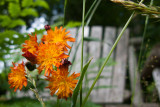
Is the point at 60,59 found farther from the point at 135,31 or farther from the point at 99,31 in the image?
the point at 135,31

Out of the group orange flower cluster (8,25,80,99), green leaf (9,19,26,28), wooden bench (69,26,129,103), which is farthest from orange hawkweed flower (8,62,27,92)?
wooden bench (69,26,129,103)

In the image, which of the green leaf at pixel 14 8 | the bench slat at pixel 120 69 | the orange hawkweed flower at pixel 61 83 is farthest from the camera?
the bench slat at pixel 120 69

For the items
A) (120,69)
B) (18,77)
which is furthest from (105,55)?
(18,77)

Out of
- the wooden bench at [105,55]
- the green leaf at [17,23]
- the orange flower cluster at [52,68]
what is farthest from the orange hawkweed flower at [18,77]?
the wooden bench at [105,55]

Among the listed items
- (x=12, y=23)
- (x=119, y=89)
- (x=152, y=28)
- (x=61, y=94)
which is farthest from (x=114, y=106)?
(x=152, y=28)

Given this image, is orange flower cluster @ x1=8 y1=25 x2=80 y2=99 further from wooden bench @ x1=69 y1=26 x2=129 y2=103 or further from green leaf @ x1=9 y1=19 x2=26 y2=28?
wooden bench @ x1=69 y1=26 x2=129 y2=103

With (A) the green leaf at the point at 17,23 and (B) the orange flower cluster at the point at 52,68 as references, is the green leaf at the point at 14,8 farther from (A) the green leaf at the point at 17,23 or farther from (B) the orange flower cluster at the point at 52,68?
(B) the orange flower cluster at the point at 52,68

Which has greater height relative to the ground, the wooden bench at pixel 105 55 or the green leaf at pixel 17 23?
the green leaf at pixel 17 23

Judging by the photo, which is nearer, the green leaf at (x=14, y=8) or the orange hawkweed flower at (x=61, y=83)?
the orange hawkweed flower at (x=61, y=83)
